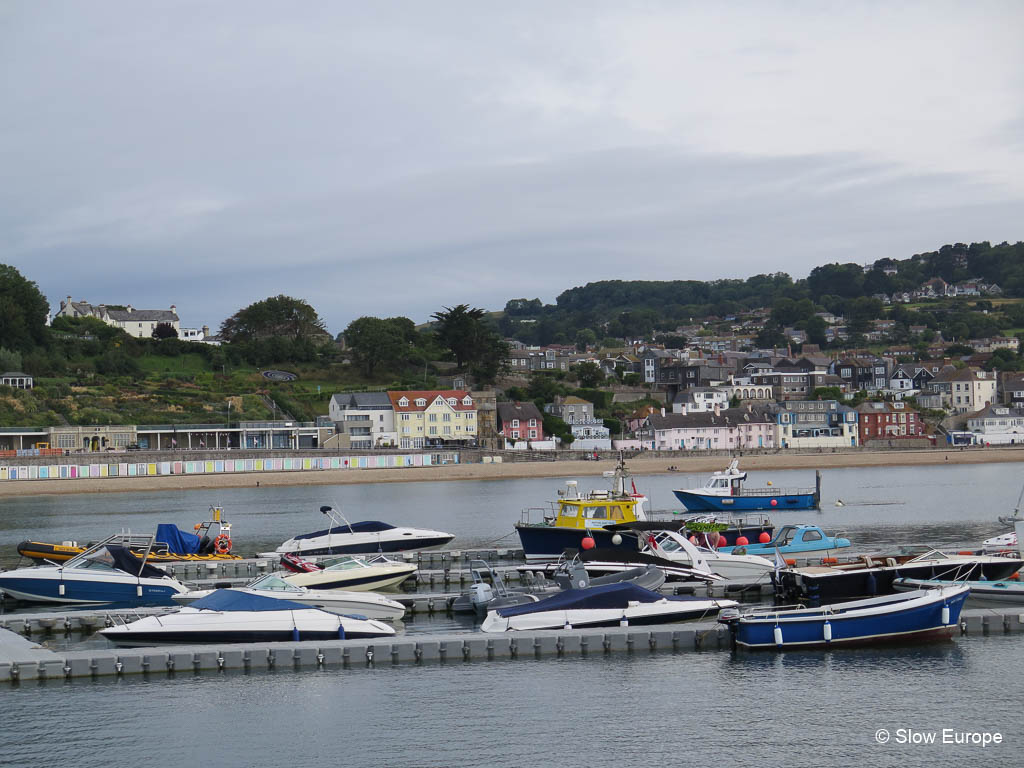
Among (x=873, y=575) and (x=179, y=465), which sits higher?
(x=179, y=465)

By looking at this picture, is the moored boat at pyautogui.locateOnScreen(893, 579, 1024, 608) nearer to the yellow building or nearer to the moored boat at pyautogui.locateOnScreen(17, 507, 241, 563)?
the moored boat at pyautogui.locateOnScreen(17, 507, 241, 563)

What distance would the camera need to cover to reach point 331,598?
25.4 metres

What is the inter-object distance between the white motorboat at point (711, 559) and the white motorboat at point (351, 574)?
21.4 ft

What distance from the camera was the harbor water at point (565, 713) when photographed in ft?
57.1

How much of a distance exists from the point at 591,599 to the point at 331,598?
5824 mm

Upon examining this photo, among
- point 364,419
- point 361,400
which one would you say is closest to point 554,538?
point 364,419

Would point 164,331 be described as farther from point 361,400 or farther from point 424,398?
point 424,398

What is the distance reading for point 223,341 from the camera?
13900cm

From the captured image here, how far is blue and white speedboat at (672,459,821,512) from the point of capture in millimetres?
56469

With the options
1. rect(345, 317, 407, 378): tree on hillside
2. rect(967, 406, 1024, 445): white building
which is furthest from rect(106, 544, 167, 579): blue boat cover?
rect(967, 406, 1024, 445): white building

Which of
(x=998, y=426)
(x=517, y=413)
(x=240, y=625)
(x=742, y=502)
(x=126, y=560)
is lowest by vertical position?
(x=742, y=502)

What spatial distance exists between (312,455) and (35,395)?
27036mm

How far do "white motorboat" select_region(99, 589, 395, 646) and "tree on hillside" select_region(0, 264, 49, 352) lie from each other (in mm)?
98197

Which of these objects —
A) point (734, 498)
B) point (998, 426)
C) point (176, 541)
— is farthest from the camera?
point (998, 426)
